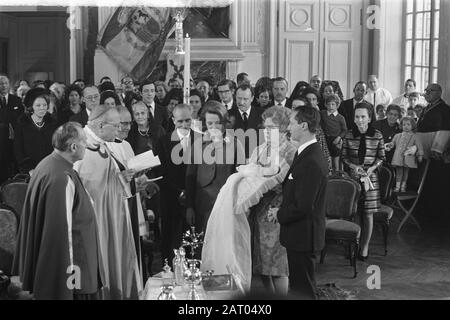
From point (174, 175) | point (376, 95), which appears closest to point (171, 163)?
point (174, 175)

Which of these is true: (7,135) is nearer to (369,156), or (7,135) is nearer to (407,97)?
(369,156)

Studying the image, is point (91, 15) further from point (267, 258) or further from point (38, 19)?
point (267, 258)

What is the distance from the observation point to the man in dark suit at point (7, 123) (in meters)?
7.43

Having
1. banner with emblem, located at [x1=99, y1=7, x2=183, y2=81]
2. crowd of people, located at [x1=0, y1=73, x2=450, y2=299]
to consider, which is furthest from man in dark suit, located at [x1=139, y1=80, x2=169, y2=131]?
banner with emblem, located at [x1=99, y1=7, x2=183, y2=81]

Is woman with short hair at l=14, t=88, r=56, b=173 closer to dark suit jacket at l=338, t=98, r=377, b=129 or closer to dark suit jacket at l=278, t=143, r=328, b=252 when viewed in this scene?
dark suit jacket at l=278, t=143, r=328, b=252

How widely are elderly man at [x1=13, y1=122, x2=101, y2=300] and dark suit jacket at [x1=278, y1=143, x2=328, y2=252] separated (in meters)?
1.08

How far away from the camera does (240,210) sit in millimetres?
4602

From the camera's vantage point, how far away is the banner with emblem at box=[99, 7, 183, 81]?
36.0 ft

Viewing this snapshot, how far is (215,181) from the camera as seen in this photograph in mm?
4906

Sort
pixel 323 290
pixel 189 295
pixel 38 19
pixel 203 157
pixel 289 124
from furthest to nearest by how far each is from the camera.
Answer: pixel 38 19 → pixel 203 157 → pixel 289 124 → pixel 323 290 → pixel 189 295

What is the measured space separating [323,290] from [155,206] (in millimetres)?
2017

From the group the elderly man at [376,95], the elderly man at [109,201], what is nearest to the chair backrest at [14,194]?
the elderly man at [109,201]

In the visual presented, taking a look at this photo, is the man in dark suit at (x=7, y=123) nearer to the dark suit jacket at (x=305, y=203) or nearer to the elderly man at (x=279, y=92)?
the elderly man at (x=279, y=92)
